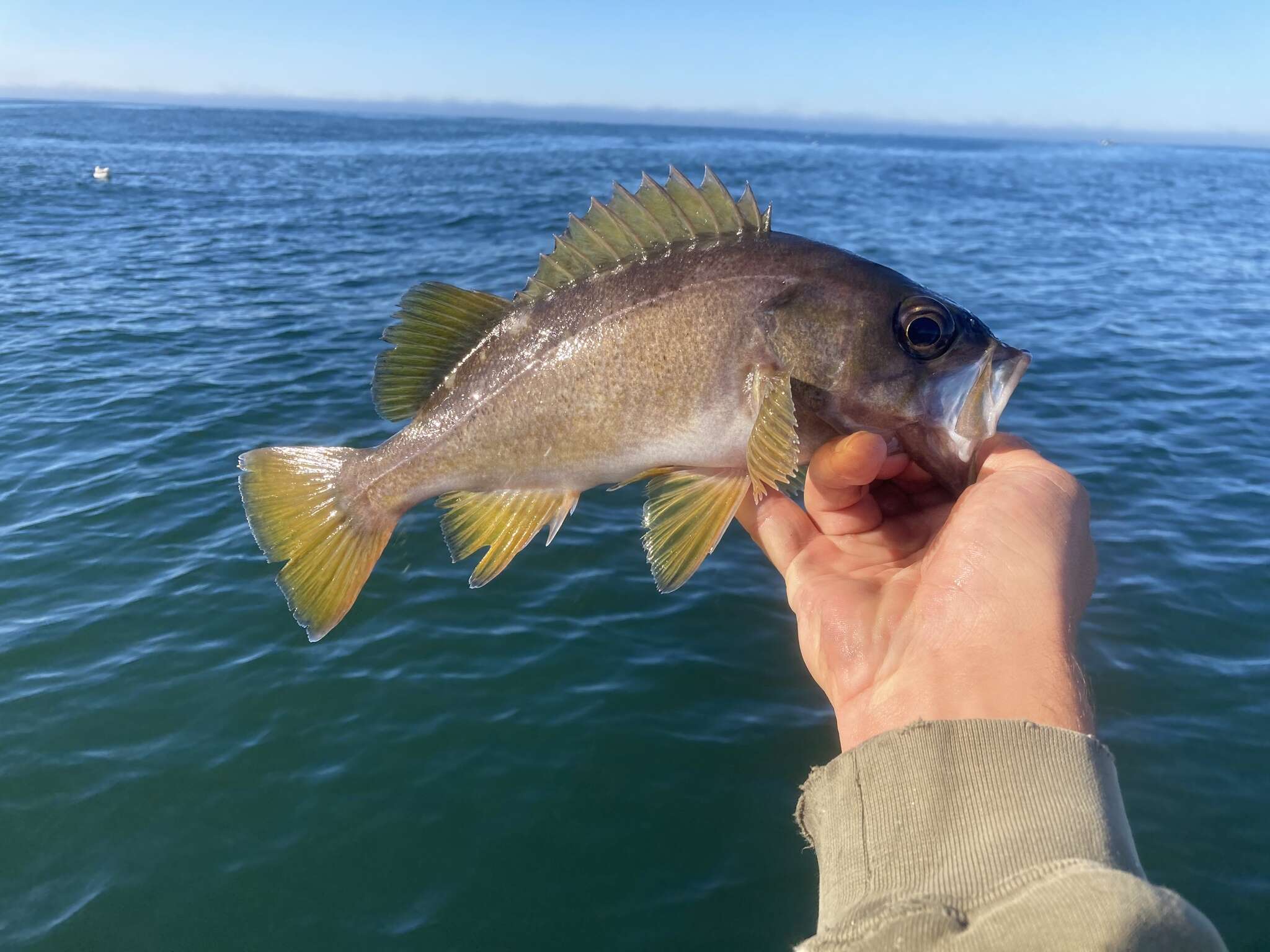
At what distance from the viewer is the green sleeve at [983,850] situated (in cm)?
186

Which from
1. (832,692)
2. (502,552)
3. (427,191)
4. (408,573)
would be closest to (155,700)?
(408,573)

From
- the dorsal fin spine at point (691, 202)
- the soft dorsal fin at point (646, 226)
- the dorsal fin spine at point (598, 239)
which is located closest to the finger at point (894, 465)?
the soft dorsal fin at point (646, 226)

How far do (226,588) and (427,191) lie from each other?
31.4 metres

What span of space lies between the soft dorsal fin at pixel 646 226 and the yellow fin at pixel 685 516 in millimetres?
923

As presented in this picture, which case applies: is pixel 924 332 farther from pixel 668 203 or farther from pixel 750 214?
pixel 668 203

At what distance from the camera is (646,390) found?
3.45 metres

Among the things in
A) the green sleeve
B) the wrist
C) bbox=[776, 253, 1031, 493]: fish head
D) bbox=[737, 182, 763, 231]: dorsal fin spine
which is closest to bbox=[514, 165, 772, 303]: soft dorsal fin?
bbox=[737, 182, 763, 231]: dorsal fin spine

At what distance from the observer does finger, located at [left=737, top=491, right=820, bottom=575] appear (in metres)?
4.12

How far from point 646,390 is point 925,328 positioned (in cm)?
110

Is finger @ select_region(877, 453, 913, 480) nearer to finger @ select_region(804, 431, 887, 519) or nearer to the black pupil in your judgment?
finger @ select_region(804, 431, 887, 519)

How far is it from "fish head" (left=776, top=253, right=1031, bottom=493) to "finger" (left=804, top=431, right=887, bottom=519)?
0.16 meters

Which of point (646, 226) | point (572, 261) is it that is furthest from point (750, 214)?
point (572, 261)

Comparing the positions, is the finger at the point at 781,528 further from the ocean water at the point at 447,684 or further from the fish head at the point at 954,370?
the ocean water at the point at 447,684

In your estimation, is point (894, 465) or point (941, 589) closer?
point (941, 589)
